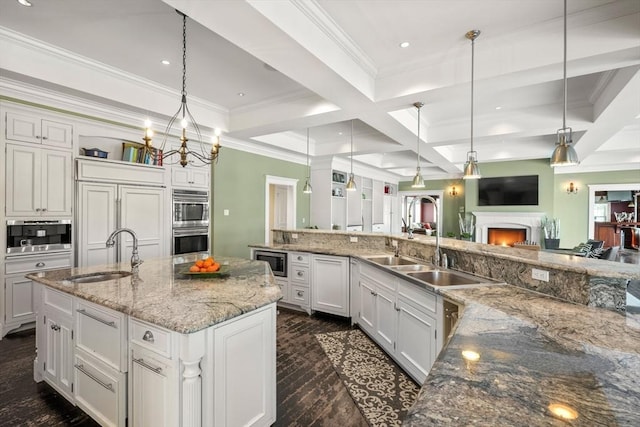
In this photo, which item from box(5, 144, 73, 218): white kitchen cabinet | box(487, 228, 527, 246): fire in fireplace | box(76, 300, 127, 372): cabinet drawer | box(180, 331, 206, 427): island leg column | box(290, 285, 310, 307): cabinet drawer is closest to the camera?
box(180, 331, 206, 427): island leg column

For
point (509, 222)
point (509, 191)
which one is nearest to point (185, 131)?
point (509, 191)

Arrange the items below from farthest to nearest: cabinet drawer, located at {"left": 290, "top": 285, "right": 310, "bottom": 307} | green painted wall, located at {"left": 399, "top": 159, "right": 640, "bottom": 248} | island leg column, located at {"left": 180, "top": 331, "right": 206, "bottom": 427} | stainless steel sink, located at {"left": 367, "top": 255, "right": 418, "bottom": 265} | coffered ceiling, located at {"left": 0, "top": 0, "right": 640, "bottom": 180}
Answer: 1. green painted wall, located at {"left": 399, "top": 159, "right": 640, "bottom": 248}
2. cabinet drawer, located at {"left": 290, "top": 285, "right": 310, "bottom": 307}
3. stainless steel sink, located at {"left": 367, "top": 255, "right": 418, "bottom": 265}
4. coffered ceiling, located at {"left": 0, "top": 0, "right": 640, "bottom": 180}
5. island leg column, located at {"left": 180, "top": 331, "right": 206, "bottom": 427}

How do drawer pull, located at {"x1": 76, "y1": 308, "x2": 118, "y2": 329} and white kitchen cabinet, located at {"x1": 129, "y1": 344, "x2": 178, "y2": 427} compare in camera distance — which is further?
drawer pull, located at {"x1": 76, "y1": 308, "x2": 118, "y2": 329}

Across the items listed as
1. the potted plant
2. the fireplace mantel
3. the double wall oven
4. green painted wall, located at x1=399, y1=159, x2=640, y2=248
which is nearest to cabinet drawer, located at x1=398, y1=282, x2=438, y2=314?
the double wall oven

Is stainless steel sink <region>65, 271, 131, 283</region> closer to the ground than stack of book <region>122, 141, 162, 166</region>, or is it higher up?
closer to the ground

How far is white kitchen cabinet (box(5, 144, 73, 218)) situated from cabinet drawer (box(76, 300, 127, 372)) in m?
2.29

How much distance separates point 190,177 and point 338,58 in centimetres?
319

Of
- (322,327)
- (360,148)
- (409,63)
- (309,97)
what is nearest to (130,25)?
(309,97)

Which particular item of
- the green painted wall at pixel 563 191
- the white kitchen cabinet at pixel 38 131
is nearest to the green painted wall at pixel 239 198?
the white kitchen cabinet at pixel 38 131

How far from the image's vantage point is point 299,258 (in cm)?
408

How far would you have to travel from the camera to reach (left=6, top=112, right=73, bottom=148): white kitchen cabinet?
10.5ft

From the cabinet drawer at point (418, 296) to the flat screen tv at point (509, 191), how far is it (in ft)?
22.7

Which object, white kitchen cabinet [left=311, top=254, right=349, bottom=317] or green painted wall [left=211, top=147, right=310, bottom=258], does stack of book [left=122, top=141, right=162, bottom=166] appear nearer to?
green painted wall [left=211, top=147, right=310, bottom=258]

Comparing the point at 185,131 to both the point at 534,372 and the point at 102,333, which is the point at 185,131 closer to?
the point at 102,333
